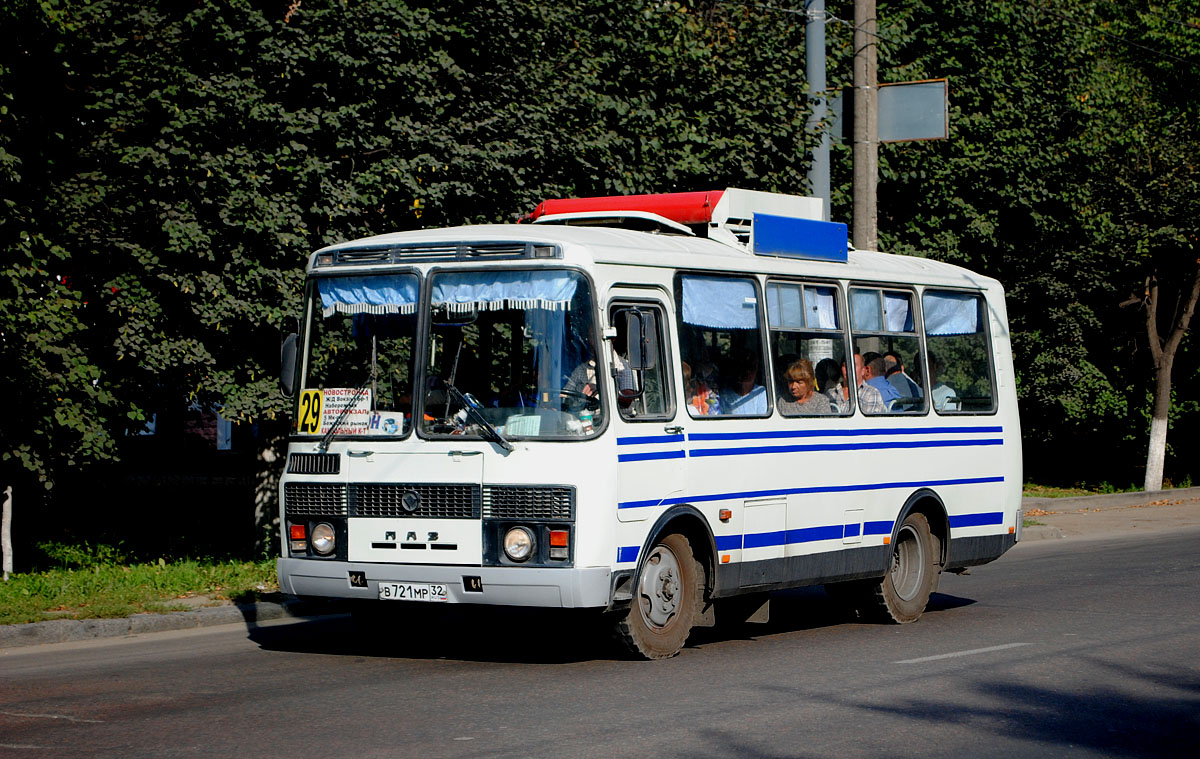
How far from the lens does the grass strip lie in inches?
480

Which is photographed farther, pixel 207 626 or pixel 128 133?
pixel 128 133

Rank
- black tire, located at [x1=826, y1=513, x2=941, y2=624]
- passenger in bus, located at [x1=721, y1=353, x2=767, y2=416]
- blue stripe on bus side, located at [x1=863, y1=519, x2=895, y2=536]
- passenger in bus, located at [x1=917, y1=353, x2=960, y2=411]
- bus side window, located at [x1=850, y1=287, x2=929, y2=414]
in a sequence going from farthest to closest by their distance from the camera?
passenger in bus, located at [x1=917, y1=353, x2=960, y2=411] → black tire, located at [x1=826, y1=513, x2=941, y2=624] → bus side window, located at [x1=850, y1=287, x2=929, y2=414] → blue stripe on bus side, located at [x1=863, y1=519, x2=895, y2=536] → passenger in bus, located at [x1=721, y1=353, x2=767, y2=416]

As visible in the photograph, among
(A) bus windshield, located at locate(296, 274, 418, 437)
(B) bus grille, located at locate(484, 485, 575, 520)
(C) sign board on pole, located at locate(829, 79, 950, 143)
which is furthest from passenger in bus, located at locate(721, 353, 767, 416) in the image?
(C) sign board on pole, located at locate(829, 79, 950, 143)

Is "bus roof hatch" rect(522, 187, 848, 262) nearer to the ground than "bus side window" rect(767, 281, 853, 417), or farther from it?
farther from it

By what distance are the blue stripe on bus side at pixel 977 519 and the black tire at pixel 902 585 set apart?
0.30 metres

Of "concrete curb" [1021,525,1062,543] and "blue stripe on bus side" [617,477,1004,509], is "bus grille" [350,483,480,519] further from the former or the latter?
"concrete curb" [1021,525,1062,543]

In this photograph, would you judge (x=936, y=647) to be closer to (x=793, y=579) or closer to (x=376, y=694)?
(x=793, y=579)

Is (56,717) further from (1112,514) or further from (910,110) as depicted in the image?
(1112,514)

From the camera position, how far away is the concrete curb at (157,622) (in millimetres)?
11391

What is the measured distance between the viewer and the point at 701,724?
25.5 ft

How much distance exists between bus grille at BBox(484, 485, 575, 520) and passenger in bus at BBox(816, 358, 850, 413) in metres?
3.11

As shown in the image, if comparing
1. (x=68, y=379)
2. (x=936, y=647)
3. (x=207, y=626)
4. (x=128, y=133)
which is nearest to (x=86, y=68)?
(x=128, y=133)

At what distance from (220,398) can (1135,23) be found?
27241 millimetres

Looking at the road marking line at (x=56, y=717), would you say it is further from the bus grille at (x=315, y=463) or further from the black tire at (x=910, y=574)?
the black tire at (x=910, y=574)
